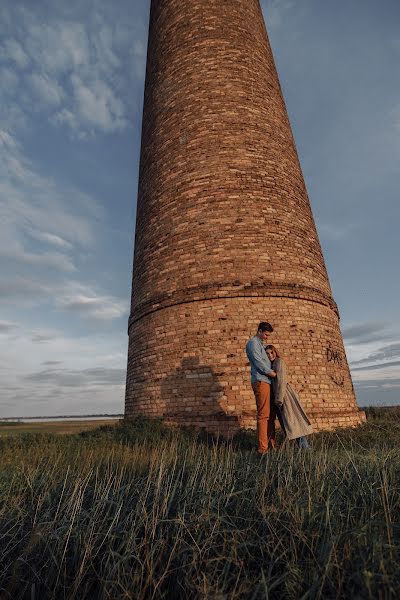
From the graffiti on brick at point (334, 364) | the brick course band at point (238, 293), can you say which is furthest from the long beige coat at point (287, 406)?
the graffiti on brick at point (334, 364)

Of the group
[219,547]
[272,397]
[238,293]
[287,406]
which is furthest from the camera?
[238,293]

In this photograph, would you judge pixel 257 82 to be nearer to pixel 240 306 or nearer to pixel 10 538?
pixel 240 306

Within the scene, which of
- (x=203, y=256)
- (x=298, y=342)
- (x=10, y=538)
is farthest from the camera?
(x=203, y=256)

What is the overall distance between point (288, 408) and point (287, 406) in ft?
0.09

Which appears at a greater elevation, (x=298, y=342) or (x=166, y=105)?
(x=166, y=105)

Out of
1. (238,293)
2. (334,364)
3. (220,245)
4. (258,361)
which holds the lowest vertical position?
(258,361)

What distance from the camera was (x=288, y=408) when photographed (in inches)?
187

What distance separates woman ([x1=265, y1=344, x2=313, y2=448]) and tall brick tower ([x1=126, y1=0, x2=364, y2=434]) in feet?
6.34

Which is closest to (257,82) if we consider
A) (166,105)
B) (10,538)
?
(166,105)

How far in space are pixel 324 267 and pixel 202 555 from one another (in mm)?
8160

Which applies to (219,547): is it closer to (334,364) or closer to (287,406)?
(287,406)

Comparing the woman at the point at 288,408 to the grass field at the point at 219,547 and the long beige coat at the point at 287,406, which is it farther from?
the grass field at the point at 219,547

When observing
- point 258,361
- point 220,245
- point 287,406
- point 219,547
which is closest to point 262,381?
point 258,361

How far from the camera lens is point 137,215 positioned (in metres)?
10.1
